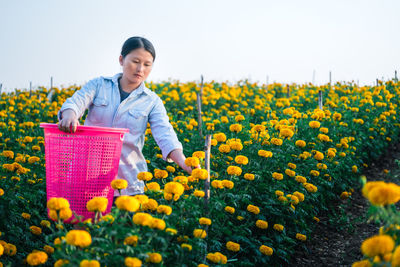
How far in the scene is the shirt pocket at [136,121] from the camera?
3033 millimetres

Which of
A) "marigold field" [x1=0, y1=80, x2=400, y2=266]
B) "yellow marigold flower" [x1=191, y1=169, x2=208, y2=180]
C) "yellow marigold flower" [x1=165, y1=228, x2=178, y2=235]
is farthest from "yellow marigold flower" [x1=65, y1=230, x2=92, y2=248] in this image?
"yellow marigold flower" [x1=191, y1=169, x2=208, y2=180]

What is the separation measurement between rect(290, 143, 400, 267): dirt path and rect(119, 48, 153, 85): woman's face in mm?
2459

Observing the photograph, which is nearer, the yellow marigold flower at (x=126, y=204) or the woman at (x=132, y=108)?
the yellow marigold flower at (x=126, y=204)

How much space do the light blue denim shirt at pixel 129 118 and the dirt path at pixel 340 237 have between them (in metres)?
1.99

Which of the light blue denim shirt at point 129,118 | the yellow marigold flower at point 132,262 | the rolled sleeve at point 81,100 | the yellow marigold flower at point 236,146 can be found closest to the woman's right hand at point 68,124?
the rolled sleeve at point 81,100

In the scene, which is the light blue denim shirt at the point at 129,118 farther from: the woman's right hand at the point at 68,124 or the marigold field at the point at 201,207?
the woman's right hand at the point at 68,124

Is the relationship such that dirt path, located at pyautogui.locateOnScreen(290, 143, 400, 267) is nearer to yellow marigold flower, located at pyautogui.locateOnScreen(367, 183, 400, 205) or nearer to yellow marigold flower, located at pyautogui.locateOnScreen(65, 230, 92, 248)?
yellow marigold flower, located at pyautogui.locateOnScreen(367, 183, 400, 205)

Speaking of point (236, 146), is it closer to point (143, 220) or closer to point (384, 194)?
point (143, 220)

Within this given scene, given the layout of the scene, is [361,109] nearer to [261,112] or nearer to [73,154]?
[261,112]

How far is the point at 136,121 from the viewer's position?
305cm

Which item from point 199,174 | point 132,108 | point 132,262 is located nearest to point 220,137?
point 132,108

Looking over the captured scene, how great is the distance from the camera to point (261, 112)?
26.3 feet

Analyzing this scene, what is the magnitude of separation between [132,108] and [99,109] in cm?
26

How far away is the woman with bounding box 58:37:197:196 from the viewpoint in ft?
9.68
